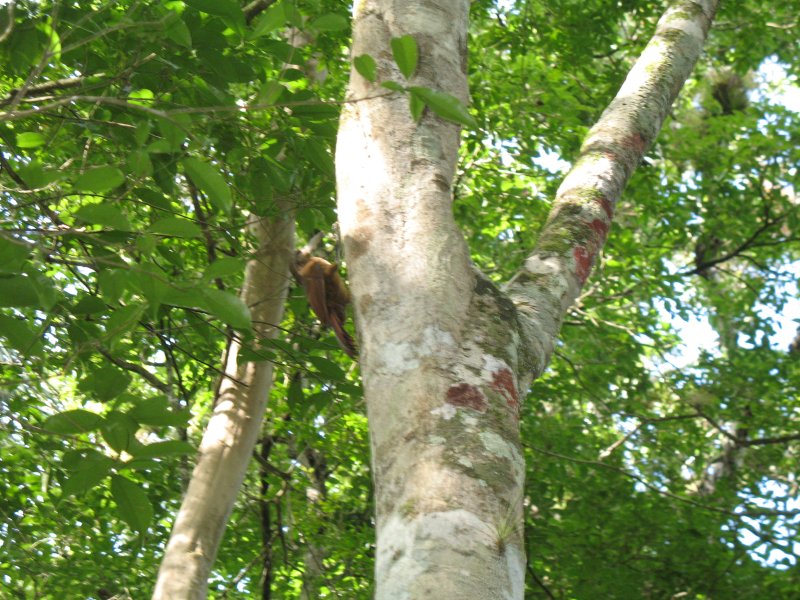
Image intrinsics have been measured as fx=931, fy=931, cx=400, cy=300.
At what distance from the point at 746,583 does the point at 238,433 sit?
3.26 m

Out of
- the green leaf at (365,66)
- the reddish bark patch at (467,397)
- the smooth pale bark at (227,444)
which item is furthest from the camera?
the smooth pale bark at (227,444)

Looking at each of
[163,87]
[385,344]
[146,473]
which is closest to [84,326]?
[163,87]

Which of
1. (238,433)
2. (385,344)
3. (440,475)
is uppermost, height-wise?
(238,433)

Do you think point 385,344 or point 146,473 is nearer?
point 385,344

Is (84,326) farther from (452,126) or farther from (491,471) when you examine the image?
(491,471)

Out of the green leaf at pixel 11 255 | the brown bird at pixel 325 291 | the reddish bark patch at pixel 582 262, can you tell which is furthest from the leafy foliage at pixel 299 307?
the reddish bark patch at pixel 582 262

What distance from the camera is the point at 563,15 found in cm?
710

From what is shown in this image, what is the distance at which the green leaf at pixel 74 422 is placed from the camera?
1990 millimetres

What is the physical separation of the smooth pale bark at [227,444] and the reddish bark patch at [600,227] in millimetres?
1561

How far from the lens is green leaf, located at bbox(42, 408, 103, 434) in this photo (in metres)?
1.99

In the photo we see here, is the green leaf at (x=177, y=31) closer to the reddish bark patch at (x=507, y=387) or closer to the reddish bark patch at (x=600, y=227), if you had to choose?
the reddish bark patch at (x=600, y=227)

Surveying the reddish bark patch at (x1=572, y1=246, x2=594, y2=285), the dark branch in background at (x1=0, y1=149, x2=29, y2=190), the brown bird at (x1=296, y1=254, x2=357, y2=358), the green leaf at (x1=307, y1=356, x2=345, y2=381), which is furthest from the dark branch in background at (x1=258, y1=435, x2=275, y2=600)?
the reddish bark patch at (x1=572, y1=246, x2=594, y2=285)

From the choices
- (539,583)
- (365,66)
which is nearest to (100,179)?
(365,66)

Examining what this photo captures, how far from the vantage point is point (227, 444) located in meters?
4.07
